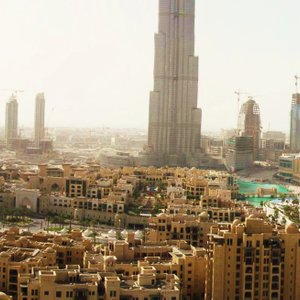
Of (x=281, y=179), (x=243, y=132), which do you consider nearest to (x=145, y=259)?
(x=281, y=179)

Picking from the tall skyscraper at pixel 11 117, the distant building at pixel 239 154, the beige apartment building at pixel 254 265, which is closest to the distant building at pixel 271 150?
the distant building at pixel 239 154

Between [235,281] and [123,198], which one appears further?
[123,198]

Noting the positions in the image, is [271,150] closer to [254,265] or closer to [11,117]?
[11,117]

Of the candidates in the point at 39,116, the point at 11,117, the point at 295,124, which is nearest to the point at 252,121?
the point at 295,124

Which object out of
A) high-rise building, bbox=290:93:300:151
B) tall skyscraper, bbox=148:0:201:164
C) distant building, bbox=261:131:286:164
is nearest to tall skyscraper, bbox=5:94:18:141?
tall skyscraper, bbox=148:0:201:164

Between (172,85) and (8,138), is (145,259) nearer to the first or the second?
(172,85)
